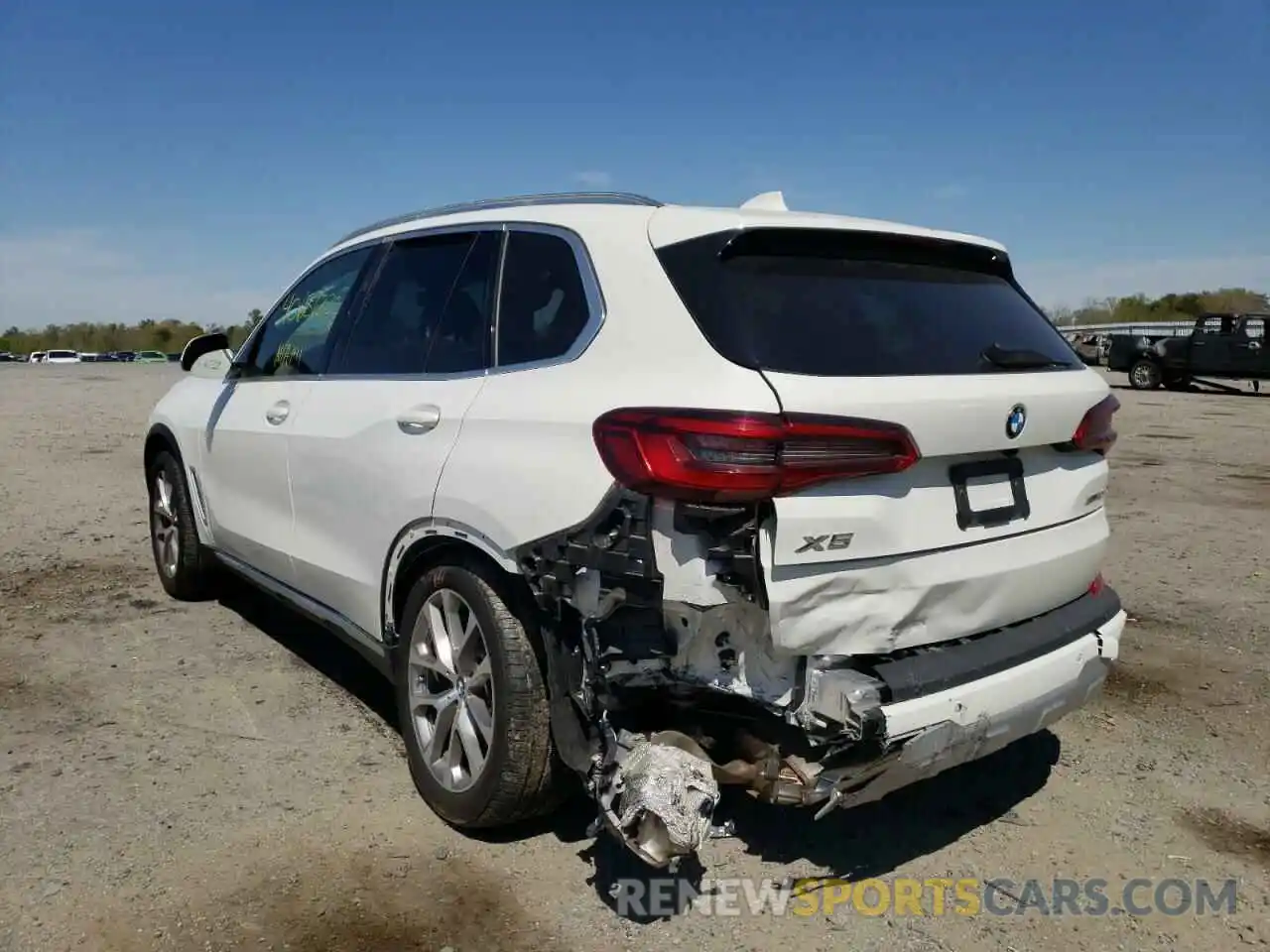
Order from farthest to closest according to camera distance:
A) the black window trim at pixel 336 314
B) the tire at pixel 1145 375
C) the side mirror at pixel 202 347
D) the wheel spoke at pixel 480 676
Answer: the tire at pixel 1145 375 < the side mirror at pixel 202 347 < the black window trim at pixel 336 314 < the wheel spoke at pixel 480 676

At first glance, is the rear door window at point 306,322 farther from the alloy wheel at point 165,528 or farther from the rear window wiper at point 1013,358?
the rear window wiper at point 1013,358

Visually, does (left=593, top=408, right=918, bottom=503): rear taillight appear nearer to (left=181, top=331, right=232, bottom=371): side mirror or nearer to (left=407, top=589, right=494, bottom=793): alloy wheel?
(left=407, top=589, right=494, bottom=793): alloy wheel

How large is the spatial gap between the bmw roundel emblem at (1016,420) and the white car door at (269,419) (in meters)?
2.60

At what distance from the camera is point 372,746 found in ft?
12.6

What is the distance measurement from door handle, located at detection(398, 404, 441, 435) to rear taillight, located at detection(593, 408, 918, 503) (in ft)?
3.01

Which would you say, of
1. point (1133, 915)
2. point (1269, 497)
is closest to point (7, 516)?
point (1133, 915)

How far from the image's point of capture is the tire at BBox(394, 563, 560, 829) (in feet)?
9.49

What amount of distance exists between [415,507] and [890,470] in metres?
1.50

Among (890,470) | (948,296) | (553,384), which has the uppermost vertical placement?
(948,296)

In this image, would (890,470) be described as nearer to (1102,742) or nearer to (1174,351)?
(1102,742)

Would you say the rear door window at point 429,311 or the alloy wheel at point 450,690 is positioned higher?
the rear door window at point 429,311

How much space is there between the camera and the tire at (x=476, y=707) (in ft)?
9.49

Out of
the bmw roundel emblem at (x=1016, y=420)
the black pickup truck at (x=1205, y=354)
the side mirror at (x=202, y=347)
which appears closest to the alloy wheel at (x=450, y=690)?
the bmw roundel emblem at (x=1016, y=420)

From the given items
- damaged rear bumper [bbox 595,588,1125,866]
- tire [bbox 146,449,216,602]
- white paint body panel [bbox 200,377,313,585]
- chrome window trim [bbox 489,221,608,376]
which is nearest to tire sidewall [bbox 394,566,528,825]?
damaged rear bumper [bbox 595,588,1125,866]
